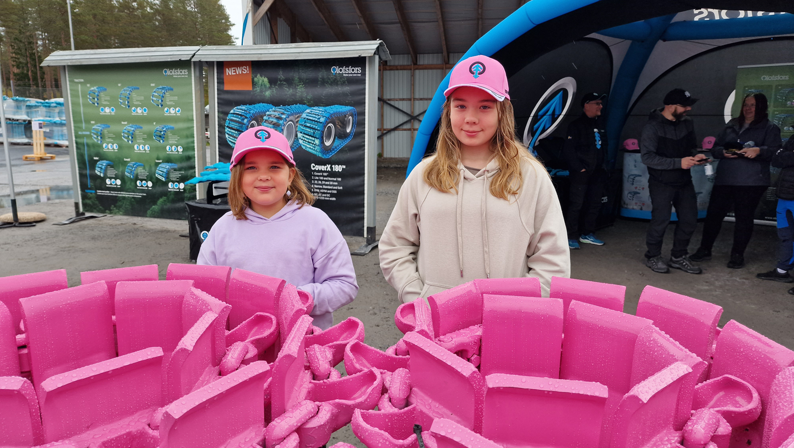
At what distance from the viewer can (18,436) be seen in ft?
2.74

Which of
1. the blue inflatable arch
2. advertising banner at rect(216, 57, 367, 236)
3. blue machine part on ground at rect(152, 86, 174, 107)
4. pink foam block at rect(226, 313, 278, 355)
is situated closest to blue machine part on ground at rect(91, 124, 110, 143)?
blue machine part on ground at rect(152, 86, 174, 107)

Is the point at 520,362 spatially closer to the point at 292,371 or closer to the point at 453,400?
the point at 453,400

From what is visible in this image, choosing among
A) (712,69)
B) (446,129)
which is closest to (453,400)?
(446,129)

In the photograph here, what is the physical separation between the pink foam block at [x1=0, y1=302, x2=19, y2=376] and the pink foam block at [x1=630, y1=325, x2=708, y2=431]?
1.34 m

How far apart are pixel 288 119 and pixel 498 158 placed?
5208mm

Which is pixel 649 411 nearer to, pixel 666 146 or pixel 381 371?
pixel 381 371

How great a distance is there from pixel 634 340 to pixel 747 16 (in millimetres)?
8054

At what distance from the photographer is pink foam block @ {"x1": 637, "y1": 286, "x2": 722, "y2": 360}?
105 centimetres

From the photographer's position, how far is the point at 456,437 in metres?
0.71

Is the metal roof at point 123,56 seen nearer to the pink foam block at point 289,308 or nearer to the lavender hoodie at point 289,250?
the lavender hoodie at point 289,250

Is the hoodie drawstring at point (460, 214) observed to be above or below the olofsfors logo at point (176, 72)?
below

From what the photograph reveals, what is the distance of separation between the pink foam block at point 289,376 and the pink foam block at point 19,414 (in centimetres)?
41

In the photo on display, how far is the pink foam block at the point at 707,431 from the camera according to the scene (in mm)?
849

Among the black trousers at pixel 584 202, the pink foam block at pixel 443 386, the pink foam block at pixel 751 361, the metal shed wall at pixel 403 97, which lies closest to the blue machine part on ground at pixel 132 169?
the black trousers at pixel 584 202
